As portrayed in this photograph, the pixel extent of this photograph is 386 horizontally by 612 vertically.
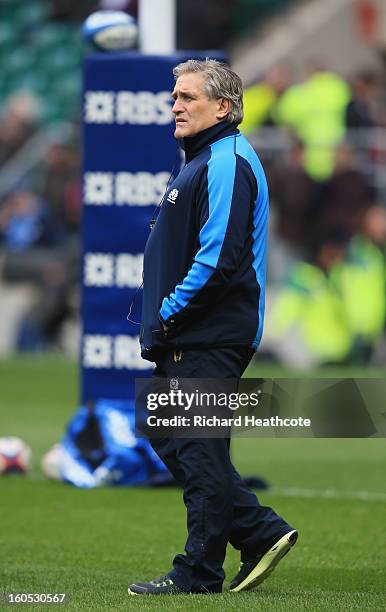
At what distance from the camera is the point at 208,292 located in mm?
5590

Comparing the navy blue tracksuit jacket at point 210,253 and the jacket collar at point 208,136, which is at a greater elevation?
the jacket collar at point 208,136

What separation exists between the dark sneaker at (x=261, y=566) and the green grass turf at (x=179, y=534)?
0.09 meters

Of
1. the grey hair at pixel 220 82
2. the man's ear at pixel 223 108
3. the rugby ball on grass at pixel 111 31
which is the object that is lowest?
the man's ear at pixel 223 108

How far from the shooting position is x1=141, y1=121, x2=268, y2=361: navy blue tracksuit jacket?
5578mm

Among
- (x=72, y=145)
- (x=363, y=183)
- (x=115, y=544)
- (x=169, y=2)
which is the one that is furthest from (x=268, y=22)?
(x=115, y=544)

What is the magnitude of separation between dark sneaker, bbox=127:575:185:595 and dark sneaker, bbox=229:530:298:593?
11.0 inches

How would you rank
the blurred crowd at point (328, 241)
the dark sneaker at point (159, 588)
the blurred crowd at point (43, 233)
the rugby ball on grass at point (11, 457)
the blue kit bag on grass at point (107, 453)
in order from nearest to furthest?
the dark sneaker at point (159, 588), the blue kit bag on grass at point (107, 453), the rugby ball on grass at point (11, 457), the blurred crowd at point (328, 241), the blurred crowd at point (43, 233)

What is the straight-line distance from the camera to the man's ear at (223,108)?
577 centimetres

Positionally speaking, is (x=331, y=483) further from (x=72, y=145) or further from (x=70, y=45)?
(x=70, y=45)

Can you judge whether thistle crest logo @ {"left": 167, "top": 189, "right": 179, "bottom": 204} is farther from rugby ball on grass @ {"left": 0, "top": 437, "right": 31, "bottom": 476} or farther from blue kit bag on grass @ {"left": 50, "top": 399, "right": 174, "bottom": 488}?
rugby ball on grass @ {"left": 0, "top": 437, "right": 31, "bottom": 476}

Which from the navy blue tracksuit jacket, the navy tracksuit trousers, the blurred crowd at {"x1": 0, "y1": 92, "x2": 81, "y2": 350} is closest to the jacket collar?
the navy blue tracksuit jacket

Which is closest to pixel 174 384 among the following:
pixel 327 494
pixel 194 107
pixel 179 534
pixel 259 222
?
pixel 259 222

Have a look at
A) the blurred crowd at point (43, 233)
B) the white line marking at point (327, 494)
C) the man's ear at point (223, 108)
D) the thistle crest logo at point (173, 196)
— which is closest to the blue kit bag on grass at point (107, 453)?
the white line marking at point (327, 494)

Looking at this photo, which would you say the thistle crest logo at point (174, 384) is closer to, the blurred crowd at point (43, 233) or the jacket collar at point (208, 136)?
the jacket collar at point (208, 136)
